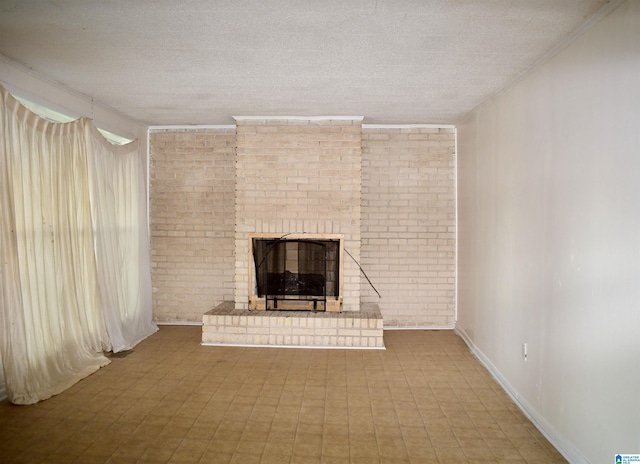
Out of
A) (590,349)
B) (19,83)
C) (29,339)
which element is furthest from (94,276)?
(590,349)

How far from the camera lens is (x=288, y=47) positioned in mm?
2729

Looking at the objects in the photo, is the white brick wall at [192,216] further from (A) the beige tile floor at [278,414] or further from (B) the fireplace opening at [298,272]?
(A) the beige tile floor at [278,414]

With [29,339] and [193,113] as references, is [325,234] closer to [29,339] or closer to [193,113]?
[193,113]

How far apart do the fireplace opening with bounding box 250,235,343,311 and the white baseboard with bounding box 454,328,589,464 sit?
1753mm

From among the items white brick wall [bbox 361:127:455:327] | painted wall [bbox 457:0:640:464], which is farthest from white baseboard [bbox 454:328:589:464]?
white brick wall [bbox 361:127:455:327]

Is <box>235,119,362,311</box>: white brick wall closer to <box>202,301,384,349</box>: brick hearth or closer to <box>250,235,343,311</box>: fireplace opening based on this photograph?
<box>250,235,343,311</box>: fireplace opening

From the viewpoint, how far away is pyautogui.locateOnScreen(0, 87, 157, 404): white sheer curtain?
302 centimetres

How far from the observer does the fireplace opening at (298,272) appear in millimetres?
4754

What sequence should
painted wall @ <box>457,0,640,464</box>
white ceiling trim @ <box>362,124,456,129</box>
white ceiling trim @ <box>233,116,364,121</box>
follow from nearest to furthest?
painted wall @ <box>457,0,640,464</box>, white ceiling trim @ <box>233,116,364,121</box>, white ceiling trim @ <box>362,124,456,129</box>

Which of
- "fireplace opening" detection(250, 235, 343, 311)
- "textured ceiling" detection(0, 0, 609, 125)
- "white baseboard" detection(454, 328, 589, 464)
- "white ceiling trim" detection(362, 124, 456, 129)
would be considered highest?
"white ceiling trim" detection(362, 124, 456, 129)

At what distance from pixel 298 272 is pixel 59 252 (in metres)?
2.41

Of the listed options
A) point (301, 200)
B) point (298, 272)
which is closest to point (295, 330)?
point (298, 272)

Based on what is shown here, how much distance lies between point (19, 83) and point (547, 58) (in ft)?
13.1

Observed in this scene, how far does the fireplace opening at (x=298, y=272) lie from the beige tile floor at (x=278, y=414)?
27.5 inches
